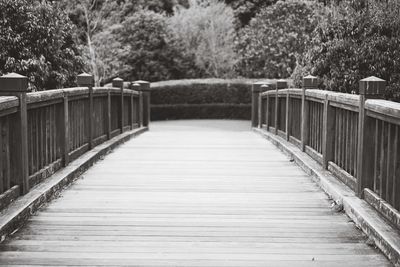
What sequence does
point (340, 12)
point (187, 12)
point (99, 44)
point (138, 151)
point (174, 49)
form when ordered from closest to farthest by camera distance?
point (138, 151)
point (340, 12)
point (99, 44)
point (174, 49)
point (187, 12)

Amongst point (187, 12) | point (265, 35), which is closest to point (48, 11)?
point (265, 35)

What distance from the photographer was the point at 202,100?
85.5 feet

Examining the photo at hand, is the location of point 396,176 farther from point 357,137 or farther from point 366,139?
point 357,137

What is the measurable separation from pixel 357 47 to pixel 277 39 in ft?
45.4

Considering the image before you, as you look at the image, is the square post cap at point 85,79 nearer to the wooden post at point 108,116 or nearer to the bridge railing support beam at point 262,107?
the wooden post at point 108,116

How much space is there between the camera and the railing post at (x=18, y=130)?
5332 mm

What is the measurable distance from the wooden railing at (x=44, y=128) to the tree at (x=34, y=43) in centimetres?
229

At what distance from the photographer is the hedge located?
25.7 metres

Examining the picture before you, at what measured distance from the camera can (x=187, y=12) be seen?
3144 centimetres

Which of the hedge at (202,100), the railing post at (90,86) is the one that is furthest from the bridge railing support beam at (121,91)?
the hedge at (202,100)

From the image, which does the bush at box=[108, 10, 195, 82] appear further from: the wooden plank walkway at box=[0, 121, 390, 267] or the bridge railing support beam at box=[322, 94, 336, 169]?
the bridge railing support beam at box=[322, 94, 336, 169]

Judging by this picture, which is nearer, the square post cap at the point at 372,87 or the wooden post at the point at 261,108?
the square post cap at the point at 372,87

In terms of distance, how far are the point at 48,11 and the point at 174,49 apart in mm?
16301

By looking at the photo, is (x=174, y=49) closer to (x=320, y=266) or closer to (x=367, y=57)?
(x=367, y=57)
